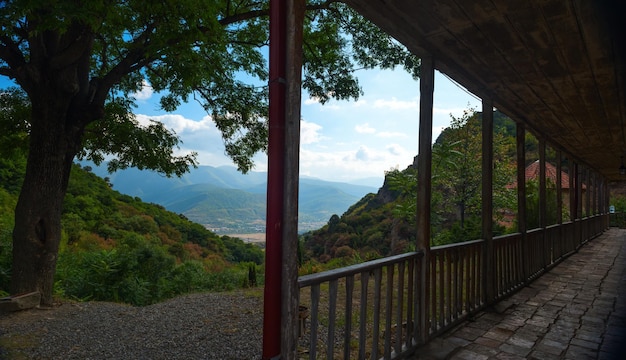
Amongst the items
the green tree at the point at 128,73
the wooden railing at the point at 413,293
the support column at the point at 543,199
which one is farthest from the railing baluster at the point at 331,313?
the support column at the point at 543,199

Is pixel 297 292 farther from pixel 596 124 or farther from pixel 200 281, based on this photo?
pixel 200 281

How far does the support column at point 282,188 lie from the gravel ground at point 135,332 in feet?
7.67

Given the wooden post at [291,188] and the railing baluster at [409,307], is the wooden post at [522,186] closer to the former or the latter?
the railing baluster at [409,307]

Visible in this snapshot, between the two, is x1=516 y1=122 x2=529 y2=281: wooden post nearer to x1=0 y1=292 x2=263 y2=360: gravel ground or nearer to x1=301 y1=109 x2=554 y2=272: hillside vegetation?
x1=301 y1=109 x2=554 y2=272: hillside vegetation

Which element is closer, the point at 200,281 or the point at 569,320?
the point at 569,320

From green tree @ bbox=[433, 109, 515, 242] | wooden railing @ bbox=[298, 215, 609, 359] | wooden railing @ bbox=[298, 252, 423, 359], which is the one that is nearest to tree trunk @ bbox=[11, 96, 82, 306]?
wooden railing @ bbox=[298, 215, 609, 359]

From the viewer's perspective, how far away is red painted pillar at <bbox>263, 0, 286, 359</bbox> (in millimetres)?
1694

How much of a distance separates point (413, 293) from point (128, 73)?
684cm

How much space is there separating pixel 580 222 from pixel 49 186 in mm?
13591

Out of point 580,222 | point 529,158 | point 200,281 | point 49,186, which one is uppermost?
point 529,158

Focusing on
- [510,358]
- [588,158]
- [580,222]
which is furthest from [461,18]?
[580,222]

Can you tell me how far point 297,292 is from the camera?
5.70ft

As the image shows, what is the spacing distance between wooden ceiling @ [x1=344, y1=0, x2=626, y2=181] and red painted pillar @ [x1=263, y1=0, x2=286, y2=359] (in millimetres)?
654

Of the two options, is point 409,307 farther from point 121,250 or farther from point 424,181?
point 121,250
